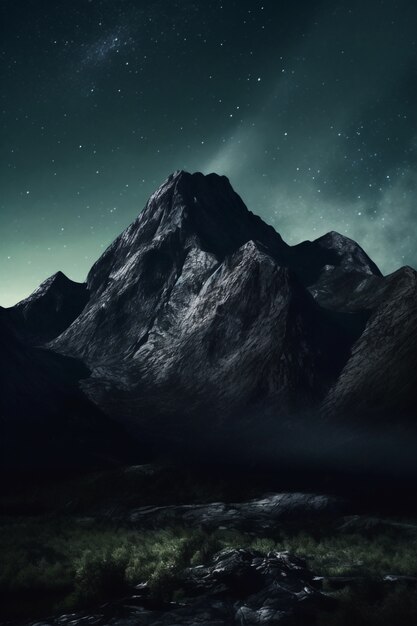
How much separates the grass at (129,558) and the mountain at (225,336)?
3354 cm

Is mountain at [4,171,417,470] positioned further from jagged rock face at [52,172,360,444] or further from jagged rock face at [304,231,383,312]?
jagged rock face at [304,231,383,312]

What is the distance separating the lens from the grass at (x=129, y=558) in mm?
20188

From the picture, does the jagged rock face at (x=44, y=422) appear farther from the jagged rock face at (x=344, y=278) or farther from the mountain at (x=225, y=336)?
the jagged rock face at (x=344, y=278)

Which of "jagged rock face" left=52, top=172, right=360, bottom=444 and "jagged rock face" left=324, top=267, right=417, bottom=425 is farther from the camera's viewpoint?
"jagged rock face" left=52, top=172, right=360, bottom=444

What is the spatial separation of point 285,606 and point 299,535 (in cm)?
1601

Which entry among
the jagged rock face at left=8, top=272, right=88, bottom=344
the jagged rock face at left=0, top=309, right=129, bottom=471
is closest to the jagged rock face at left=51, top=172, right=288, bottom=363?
the jagged rock face at left=8, top=272, right=88, bottom=344

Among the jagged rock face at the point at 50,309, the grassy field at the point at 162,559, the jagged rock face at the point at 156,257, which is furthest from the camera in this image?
the jagged rock face at the point at 50,309

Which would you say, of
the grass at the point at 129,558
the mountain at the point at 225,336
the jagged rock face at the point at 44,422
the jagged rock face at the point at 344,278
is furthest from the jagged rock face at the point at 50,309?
the grass at the point at 129,558

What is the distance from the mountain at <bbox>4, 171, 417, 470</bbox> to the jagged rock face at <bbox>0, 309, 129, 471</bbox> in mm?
5226

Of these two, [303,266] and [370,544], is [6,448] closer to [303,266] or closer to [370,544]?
[370,544]

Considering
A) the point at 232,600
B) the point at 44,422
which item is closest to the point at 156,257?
the point at 44,422

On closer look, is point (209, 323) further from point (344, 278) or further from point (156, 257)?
point (344, 278)

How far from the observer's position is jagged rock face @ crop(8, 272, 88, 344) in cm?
16362

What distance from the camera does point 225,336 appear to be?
111 m
